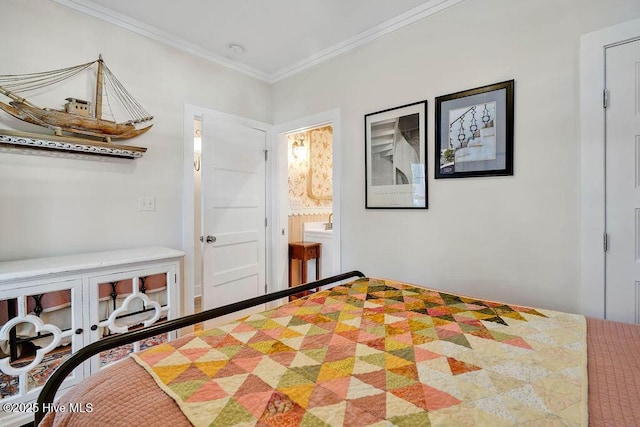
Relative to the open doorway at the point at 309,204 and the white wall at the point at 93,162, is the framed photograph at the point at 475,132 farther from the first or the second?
the white wall at the point at 93,162

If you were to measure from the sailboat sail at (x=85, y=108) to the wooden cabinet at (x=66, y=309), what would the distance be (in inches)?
34.3

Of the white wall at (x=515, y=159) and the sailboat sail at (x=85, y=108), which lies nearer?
the white wall at (x=515, y=159)

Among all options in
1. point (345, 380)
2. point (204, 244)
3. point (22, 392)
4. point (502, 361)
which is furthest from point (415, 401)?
point (204, 244)

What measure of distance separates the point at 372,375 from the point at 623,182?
1.67 metres

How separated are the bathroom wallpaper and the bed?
112 inches

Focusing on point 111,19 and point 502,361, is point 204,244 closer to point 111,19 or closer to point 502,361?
point 111,19

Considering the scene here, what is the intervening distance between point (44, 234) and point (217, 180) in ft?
4.23

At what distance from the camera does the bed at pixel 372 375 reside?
0.73 meters

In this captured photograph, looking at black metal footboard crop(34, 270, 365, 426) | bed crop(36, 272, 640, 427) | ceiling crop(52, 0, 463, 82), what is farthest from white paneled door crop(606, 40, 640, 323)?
black metal footboard crop(34, 270, 365, 426)

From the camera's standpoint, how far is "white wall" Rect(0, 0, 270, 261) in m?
1.88

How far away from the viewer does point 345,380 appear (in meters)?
0.87

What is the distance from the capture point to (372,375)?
0.90m

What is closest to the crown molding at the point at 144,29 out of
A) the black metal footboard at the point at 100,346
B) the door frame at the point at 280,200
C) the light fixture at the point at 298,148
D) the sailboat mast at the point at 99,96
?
the sailboat mast at the point at 99,96

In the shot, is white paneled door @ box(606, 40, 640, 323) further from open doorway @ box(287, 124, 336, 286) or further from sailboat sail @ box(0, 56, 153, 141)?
sailboat sail @ box(0, 56, 153, 141)
